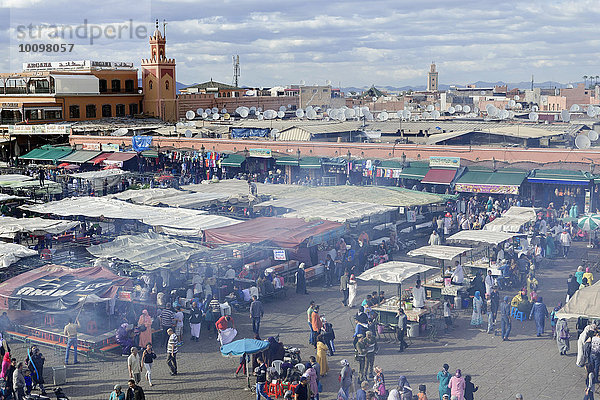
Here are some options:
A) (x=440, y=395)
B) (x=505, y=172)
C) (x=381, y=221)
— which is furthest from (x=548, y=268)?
(x=440, y=395)

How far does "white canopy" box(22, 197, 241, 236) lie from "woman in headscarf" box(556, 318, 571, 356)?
1097 cm

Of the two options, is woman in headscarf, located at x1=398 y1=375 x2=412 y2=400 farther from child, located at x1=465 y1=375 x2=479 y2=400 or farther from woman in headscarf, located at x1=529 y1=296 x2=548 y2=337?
woman in headscarf, located at x1=529 y1=296 x2=548 y2=337

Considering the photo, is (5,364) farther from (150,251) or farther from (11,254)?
(150,251)

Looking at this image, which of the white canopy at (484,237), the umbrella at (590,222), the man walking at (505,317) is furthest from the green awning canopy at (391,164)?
the man walking at (505,317)

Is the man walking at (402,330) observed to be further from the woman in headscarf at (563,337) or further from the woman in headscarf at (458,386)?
the woman in headscarf at (458,386)

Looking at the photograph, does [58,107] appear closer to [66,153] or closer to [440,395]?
[66,153]

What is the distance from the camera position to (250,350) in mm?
13508

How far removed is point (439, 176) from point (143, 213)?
13.8 m

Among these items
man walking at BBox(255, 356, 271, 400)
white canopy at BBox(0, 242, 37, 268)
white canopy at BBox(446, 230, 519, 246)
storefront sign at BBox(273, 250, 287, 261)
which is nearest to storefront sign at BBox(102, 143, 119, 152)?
white canopy at BBox(0, 242, 37, 268)

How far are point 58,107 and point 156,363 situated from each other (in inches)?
1755

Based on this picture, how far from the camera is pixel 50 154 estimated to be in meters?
45.0

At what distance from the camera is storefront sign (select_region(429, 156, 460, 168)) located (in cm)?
3184

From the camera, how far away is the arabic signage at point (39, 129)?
48103 millimetres

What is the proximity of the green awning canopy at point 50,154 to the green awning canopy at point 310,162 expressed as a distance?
661 inches
